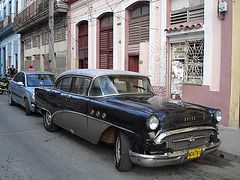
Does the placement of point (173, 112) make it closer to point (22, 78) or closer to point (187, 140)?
point (187, 140)

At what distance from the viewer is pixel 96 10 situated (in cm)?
1350

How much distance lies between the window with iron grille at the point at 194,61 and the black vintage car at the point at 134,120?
3.27 meters

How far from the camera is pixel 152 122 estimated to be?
3539 millimetres

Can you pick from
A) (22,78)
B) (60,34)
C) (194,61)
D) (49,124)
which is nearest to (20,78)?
(22,78)

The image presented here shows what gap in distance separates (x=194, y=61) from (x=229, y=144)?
346cm

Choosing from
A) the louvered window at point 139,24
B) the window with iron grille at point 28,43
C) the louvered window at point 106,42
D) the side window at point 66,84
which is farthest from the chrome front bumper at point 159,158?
the window with iron grille at point 28,43

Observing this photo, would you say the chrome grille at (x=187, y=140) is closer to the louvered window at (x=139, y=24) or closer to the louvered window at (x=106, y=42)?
the louvered window at (x=139, y=24)

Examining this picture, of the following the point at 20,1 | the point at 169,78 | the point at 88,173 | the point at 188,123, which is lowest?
the point at 88,173

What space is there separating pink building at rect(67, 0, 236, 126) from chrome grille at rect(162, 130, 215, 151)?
344cm

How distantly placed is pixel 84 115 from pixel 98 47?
9.47m

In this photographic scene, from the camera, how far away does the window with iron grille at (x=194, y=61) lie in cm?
806

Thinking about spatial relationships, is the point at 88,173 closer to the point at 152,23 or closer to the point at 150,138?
the point at 150,138

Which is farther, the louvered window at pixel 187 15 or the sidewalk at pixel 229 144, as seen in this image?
the louvered window at pixel 187 15

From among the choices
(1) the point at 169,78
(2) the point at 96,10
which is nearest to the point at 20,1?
(2) the point at 96,10
